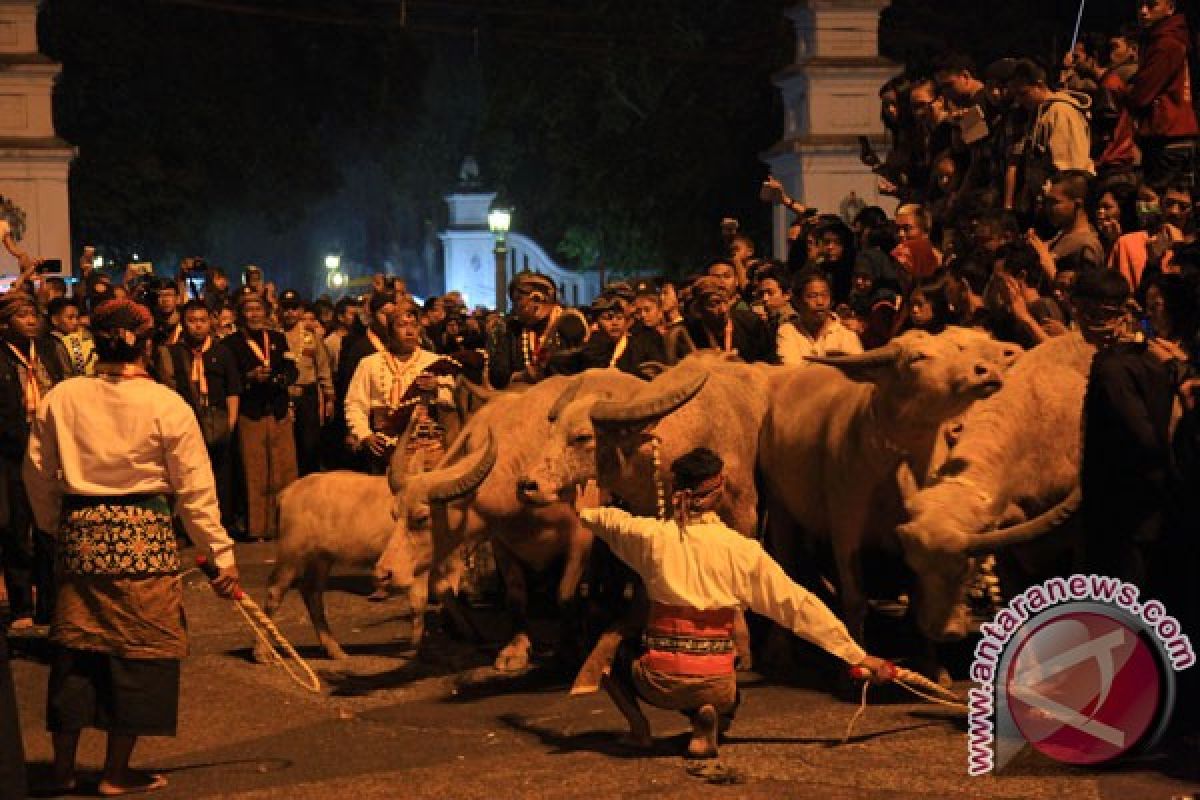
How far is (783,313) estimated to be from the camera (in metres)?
14.1

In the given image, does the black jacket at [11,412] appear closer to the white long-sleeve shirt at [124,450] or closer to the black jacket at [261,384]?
the white long-sleeve shirt at [124,450]

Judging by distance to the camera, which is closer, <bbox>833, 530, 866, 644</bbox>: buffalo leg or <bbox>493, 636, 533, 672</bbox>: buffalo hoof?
<bbox>833, 530, 866, 644</bbox>: buffalo leg

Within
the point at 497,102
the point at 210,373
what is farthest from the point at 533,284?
the point at 497,102

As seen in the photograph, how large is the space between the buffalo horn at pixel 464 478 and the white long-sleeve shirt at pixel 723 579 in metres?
1.95

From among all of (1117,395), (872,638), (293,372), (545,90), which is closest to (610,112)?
(545,90)

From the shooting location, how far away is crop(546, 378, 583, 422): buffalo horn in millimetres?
10352

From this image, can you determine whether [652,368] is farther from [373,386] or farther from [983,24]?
[983,24]

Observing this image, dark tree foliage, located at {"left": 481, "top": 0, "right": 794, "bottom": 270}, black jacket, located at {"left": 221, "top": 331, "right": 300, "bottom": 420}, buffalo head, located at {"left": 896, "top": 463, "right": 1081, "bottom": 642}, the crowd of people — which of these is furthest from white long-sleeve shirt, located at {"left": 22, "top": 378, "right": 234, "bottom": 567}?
dark tree foliage, located at {"left": 481, "top": 0, "right": 794, "bottom": 270}

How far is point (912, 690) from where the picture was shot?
29.1ft

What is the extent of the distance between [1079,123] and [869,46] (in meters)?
12.1

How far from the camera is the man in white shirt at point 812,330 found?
12398 mm

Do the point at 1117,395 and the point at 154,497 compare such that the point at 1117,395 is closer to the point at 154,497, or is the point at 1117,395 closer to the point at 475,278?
the point at 154,497

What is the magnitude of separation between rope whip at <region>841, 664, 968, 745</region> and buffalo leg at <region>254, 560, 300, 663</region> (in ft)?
12.5

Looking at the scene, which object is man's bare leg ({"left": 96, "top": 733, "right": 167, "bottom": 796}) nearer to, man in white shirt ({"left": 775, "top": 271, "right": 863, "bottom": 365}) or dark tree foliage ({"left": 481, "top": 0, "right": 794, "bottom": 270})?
man in white shirt ({"left": 775, "top": 271, "right": 863, "bottom": 365})
